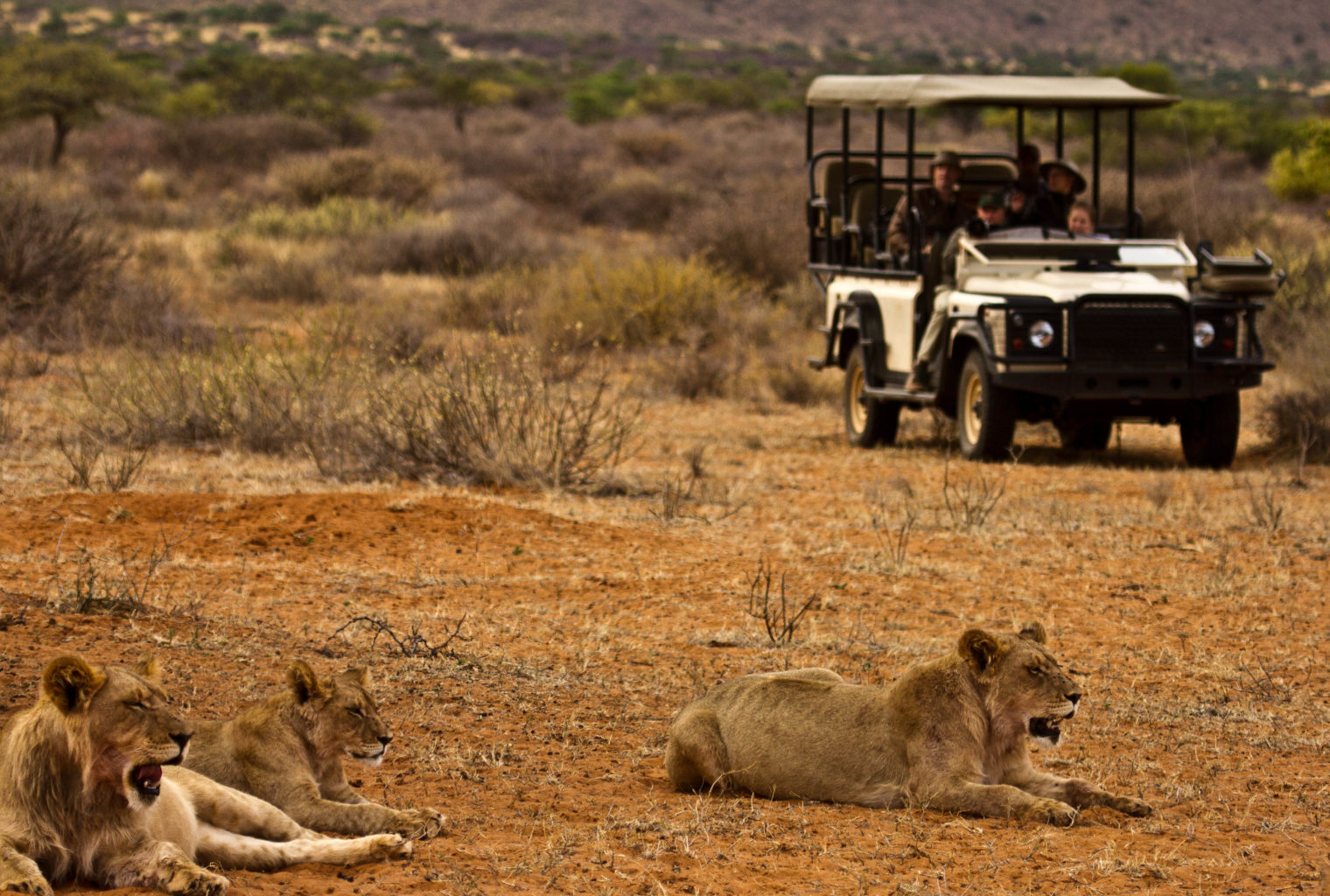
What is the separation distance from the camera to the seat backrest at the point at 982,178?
14859 mm

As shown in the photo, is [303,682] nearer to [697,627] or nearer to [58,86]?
[697,627]

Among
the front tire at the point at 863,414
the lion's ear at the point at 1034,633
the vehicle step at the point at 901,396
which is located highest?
the lion's ear at the point at 1034,633

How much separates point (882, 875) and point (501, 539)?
5519mm

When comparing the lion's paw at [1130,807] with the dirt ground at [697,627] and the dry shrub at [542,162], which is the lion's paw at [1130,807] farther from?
the dry shrub at [542,162]

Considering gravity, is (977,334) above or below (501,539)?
above

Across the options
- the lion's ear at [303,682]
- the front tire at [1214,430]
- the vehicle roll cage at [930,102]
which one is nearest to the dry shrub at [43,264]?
the vehicle roll cage at [930,102]

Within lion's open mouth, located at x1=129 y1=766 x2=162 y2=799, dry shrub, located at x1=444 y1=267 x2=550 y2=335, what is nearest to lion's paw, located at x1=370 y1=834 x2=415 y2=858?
lion's open mouth, located at x1=129 y1=766 x2=162 y2=799

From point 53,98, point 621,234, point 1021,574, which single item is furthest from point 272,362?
point 53,98

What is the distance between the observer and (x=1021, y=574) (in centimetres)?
953

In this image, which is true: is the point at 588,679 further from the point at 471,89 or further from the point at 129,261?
the point at 471,89

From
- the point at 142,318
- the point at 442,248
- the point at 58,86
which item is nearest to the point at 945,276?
the point at 142,318

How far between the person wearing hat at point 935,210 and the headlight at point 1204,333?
7.18 ft

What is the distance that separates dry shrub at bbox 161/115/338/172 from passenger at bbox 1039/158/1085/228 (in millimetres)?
25444

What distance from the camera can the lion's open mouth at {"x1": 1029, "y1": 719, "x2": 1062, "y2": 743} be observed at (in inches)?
210
